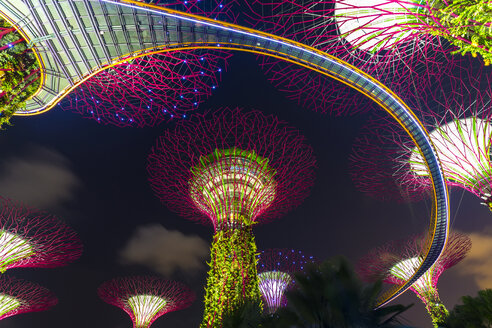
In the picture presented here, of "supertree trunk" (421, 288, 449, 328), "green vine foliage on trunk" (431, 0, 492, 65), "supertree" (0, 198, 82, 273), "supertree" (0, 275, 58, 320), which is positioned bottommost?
"supertree trunk" (421, 288, 449, 328)

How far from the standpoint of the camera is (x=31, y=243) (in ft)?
67.8

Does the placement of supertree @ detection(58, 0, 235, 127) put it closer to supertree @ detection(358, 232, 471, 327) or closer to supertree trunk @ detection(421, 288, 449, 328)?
supertree @ detection(358, 232, 471, 327)

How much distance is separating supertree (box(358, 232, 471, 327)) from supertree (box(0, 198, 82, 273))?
1102 inches

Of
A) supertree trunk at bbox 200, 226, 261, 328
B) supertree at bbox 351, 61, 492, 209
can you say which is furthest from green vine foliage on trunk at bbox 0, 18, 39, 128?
supertree at bbox 351, 61, 492, 209

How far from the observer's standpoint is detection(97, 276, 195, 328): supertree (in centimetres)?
3002

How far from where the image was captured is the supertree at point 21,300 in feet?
85.0

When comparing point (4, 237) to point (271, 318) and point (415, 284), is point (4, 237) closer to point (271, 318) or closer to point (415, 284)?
point (271, 318)

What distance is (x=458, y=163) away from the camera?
15977 millimetres

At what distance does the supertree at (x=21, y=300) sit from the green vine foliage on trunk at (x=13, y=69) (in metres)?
24.8

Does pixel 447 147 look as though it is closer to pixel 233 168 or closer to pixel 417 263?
pixel 233 168

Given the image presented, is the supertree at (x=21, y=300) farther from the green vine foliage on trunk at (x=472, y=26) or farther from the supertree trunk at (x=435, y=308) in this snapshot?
the supertree trunk at (x=435, y=308)

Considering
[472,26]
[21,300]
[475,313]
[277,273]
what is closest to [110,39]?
[472,26]

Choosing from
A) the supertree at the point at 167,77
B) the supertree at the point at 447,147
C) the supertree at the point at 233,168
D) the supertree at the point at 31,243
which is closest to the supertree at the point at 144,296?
the supertree at the point at 31,243

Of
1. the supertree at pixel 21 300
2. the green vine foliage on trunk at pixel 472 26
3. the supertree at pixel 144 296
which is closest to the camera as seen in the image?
the green vine foliage on trunk at pixel 472 26
